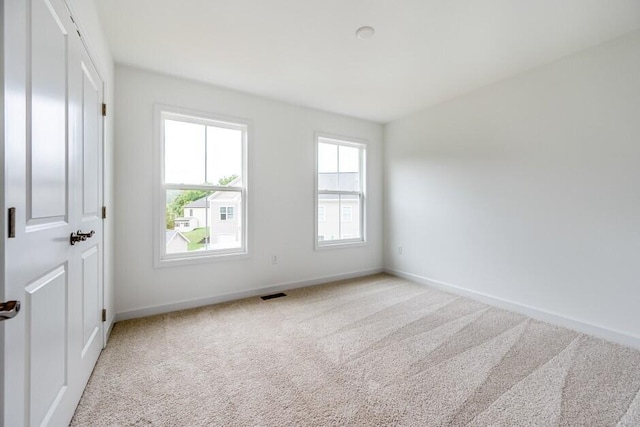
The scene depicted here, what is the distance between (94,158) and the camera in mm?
1909

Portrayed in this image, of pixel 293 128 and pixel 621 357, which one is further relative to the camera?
pixel 293 128

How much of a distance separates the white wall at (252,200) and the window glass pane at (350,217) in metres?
0.22

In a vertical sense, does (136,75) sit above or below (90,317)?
above

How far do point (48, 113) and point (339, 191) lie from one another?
3.52 m

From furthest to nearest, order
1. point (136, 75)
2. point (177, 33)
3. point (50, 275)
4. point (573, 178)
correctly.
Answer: point (136, 75), point (573, 178), point (177, 33), point (50, 275)

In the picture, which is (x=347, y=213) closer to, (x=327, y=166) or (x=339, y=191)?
(x=339, y=191)

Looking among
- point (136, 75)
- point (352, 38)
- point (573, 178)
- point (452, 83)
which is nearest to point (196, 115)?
point (136, 75)

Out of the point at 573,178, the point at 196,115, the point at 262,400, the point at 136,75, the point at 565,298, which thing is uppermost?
the point at 136,75

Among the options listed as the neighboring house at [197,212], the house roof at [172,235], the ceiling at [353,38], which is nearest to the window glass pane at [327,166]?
the ceiling at [353,38]

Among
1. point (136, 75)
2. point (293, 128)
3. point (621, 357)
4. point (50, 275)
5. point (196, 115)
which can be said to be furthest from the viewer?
point (293, 128)

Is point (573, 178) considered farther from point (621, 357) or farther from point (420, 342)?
point (420, 342)

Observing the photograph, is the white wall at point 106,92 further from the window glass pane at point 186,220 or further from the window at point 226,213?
the window at point 226,213

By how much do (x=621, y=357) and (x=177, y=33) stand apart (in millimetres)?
4387

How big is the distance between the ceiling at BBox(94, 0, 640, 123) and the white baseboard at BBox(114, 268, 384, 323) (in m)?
2.50
